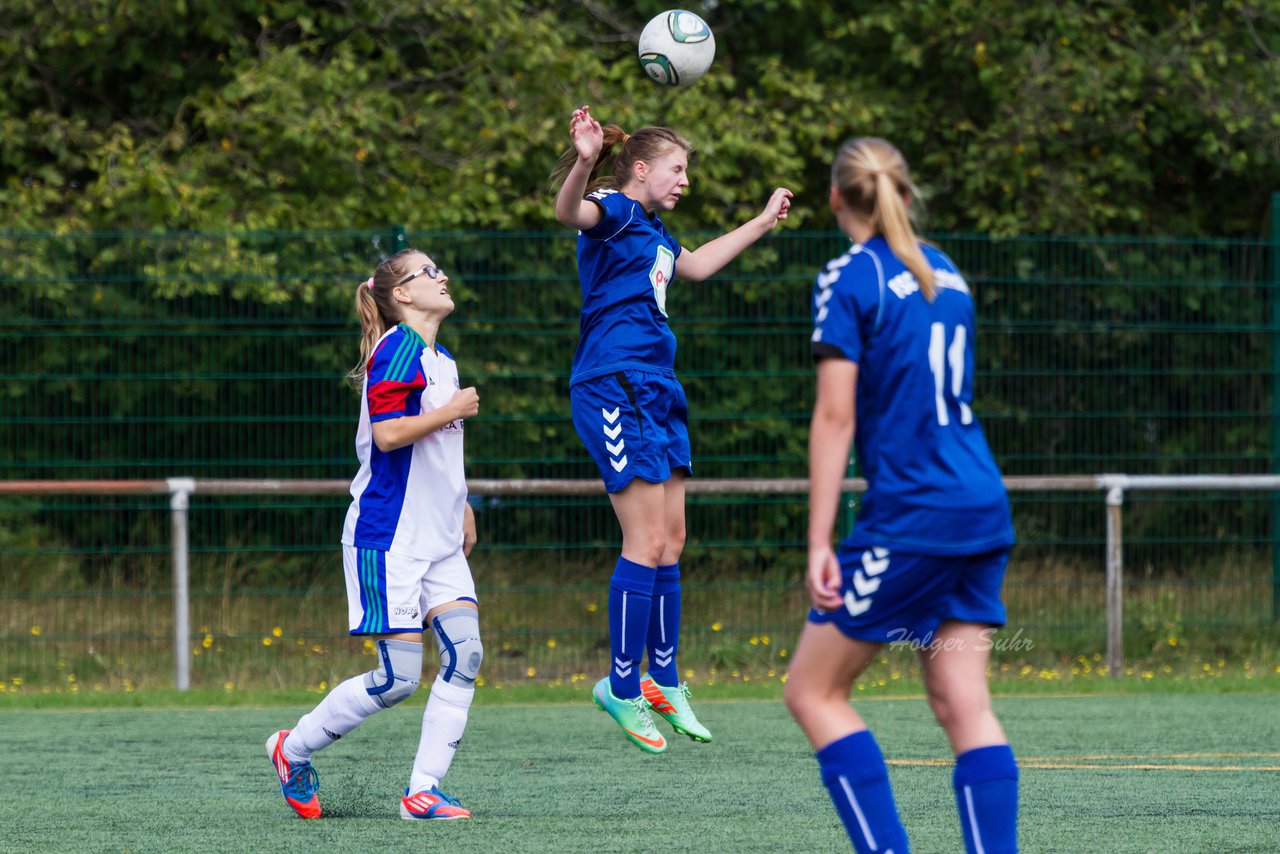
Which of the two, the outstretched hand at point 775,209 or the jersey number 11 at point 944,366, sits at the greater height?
the outstretched hand at point 775,209

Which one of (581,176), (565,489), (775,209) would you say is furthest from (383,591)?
(565,489)

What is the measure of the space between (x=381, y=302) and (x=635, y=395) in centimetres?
89

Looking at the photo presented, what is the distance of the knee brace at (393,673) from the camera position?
5.05m

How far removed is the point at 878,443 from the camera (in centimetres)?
338

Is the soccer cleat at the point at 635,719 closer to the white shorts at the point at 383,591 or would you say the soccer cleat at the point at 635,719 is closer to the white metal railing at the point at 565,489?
the white shorts at the point at 383,591

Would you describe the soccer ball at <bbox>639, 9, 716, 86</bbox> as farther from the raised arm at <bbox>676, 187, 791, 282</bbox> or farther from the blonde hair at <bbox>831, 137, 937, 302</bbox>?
the blonde hair at <bbox>831, 137, 937, 302</bbox>

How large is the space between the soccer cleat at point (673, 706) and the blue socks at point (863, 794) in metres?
2.25

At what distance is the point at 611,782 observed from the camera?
229 inches

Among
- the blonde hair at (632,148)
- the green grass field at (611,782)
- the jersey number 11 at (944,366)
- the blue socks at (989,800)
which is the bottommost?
the green grass field at (611,782)

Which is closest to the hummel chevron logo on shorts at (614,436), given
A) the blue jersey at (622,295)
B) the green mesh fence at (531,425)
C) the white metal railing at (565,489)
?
the blue jersey at (622,295)

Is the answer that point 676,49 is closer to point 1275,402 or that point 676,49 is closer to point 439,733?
point 439,733

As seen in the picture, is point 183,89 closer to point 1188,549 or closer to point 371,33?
point 371,33

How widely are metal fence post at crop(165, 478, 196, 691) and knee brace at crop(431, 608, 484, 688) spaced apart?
4163mm

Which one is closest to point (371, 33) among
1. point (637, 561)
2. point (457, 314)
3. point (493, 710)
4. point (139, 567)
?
point (457, 314)
